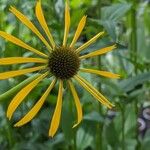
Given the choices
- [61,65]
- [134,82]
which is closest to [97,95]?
[61,65]

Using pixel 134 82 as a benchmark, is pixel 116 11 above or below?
above

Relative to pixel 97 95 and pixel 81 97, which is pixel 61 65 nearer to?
pixel 97 95

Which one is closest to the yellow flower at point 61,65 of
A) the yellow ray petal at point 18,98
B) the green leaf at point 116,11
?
the yellow ray petal at point 18,98

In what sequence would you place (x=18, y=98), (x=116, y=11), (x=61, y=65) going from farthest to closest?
(x=116, y=11)
(x=61, y=65)
(x=18, y=98)

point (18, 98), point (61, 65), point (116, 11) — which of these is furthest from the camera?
point (116, 11)

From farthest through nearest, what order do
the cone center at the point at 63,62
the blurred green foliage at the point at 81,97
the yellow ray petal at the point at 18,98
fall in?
the blurred green foliage at the point at 81,97 → the cone center at the point at 63,62 → the yellow ray petal at the point at 18,98

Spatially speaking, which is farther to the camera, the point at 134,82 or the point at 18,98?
the point at 134,82

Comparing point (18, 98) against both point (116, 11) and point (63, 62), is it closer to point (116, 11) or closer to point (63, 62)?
point (63, 62)

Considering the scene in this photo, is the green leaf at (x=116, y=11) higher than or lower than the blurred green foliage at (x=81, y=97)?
higher

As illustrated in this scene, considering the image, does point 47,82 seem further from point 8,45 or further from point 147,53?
point 147,53

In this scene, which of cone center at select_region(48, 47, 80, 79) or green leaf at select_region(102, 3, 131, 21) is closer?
cone center at select_region(48, 47, 80, 79)

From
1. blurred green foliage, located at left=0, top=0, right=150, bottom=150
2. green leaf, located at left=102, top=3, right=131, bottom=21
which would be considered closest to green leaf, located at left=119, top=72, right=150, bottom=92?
blurred green foliage, located at left=0, top=0, right=150, bottom=150

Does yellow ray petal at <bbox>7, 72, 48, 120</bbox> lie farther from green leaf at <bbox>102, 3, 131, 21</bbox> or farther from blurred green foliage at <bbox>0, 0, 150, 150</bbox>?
green leaf at <bbox>102, 3, 131, 21</bbox>

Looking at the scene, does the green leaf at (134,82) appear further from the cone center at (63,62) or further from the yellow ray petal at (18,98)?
the yellow ray petal at (18,98)
